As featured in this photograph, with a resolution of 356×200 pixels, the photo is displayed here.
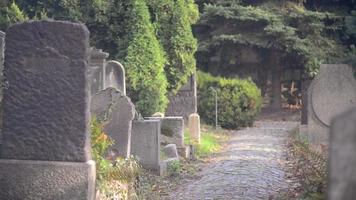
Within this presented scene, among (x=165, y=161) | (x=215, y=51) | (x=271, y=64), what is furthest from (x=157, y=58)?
(x=271, y=64)

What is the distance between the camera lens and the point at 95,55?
1155cm

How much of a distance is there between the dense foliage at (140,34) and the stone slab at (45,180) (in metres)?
7.92

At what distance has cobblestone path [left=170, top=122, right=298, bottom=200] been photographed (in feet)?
25.3

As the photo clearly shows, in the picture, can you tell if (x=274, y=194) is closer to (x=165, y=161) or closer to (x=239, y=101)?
(x=165, y=161)

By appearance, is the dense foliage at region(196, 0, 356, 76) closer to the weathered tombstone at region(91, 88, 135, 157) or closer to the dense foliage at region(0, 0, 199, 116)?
the dense foliage at region(0, 0, 199, 116)

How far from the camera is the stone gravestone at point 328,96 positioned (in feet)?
40.8

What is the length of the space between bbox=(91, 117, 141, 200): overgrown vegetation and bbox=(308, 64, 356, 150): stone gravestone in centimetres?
644

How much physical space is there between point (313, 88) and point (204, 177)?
4.34 metres

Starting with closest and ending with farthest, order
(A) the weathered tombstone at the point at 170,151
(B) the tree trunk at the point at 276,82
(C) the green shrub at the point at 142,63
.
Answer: (A) the weathered tombstone at the point at 170,151
(C) the green shrub at the point at 142,63
(B) the tree trunk at the point at 276,82

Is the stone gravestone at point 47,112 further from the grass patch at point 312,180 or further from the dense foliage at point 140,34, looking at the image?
the dense foliage at point 140,34

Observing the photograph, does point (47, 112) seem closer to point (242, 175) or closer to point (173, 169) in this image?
point (173, 169)

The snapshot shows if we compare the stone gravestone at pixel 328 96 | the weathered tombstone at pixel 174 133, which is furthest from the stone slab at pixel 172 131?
the stone gravestone at pixel 328 96

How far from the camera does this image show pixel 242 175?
9219 mm

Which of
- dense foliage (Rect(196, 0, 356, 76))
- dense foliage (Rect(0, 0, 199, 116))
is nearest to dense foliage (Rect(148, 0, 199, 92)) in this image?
dense foliage (Rect(0, 0, 199, 116))
